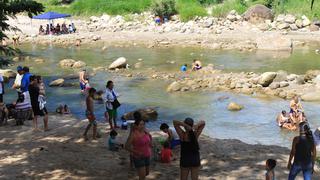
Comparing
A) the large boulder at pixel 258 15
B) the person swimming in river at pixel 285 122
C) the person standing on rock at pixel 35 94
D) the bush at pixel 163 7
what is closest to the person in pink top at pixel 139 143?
the person standing on rock at pixel 35 94

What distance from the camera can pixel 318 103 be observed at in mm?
20891

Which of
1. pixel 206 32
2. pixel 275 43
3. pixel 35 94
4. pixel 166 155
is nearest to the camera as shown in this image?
pixel 166 155

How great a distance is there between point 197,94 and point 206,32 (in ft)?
80.1

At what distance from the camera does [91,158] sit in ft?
38.9

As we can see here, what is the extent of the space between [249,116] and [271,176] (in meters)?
10.0

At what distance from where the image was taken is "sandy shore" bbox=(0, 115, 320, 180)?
11.0m

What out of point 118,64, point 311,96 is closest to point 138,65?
point 118,64

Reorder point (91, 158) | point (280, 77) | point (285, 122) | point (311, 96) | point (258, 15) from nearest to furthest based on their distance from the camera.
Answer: point (91, 158)
point (285, 122)
point (311, 96)
point (280, 77)
point (258, 15)

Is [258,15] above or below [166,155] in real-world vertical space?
above

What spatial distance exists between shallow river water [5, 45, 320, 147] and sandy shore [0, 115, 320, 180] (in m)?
3.07

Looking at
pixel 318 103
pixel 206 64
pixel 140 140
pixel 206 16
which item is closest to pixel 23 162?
pixel 140 140

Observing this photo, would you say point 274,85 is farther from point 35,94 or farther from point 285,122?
point 35,94

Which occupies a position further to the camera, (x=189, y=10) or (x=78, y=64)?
(x=189, y=10)

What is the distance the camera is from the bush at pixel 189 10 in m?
51.1
